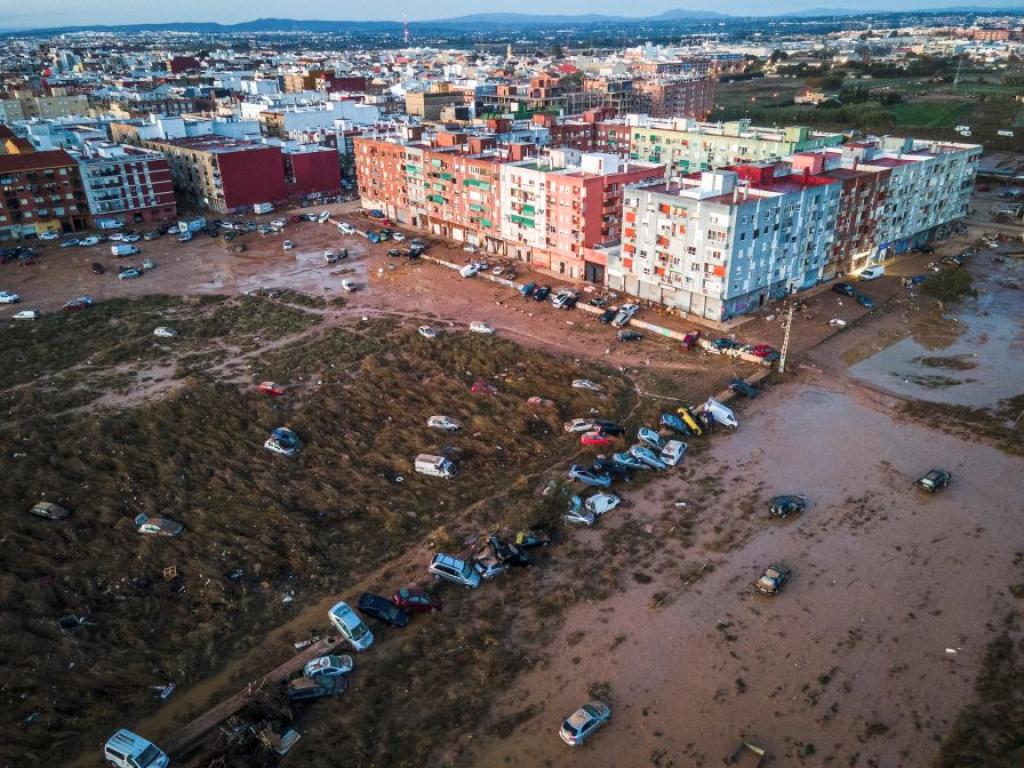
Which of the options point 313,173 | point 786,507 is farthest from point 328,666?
point 313,173

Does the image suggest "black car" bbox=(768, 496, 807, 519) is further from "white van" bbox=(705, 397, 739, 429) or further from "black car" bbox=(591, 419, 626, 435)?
"black car" bbox=(591, 419, 626, 435)

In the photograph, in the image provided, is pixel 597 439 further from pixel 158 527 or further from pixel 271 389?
pixel 158 527

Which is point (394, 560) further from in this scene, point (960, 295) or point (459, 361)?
point (960, 295)

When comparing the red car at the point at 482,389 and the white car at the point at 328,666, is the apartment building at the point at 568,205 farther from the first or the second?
the white car at the point at 328,666

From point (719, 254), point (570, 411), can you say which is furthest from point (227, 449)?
point (719, 254)

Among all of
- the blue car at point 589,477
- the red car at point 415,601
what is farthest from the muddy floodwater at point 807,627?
the red car at point 415,601

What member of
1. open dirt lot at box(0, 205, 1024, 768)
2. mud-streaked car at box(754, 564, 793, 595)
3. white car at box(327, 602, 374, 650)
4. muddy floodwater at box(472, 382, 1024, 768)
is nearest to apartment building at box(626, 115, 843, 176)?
open dirt lot at box(0, 205, 1024, 768)
